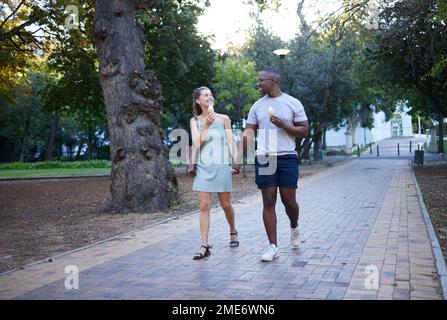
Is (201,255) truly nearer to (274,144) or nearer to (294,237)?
(294,237)

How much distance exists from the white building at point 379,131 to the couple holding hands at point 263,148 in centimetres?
4284

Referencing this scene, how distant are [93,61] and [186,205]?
1259 cm

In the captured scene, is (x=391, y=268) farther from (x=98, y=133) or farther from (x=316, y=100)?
(x=98, y=133)

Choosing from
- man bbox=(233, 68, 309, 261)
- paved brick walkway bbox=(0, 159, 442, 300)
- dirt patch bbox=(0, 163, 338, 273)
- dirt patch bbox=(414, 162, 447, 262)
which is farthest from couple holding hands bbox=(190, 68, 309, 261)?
dirt patch bbox=(0, 163, 338, 273)

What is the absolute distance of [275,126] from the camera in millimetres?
5375

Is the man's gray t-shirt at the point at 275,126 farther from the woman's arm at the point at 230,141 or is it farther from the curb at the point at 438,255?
the curb at the point at 438,255

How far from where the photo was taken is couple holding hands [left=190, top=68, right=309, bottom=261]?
5.37 m

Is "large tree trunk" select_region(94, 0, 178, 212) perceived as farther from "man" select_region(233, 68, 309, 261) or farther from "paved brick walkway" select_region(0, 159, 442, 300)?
"man" select_region(233, 68, 309, 261)

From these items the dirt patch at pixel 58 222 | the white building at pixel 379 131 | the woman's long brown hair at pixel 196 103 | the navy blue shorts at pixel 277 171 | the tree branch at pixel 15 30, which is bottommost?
the dirt patch at pixel 58 222

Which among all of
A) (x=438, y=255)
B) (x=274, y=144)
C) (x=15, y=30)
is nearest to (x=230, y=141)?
(x=274, y=144)

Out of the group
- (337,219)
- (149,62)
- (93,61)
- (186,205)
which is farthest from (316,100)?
(337,219)

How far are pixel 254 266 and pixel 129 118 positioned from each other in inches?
240

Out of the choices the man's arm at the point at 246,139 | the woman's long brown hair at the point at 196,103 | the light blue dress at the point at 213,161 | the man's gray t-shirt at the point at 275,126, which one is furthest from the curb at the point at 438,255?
the woman's long brown hair at the point at 196,103

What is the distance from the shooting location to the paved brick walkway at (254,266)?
A: 4.22m
